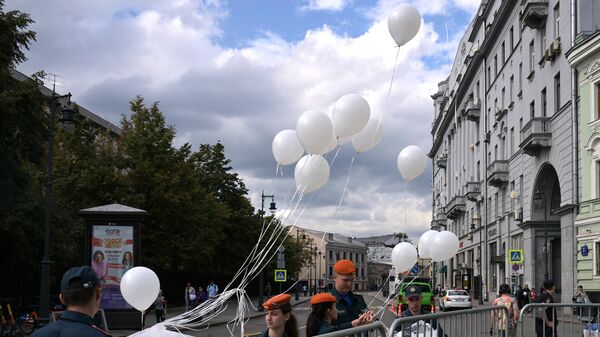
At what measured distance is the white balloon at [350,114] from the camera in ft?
33.6

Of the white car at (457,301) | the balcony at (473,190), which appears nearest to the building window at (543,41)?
the white car at (457,301)

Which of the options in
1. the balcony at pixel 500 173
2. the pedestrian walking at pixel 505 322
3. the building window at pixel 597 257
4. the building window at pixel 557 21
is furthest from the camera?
the balcony at pixel 500 173

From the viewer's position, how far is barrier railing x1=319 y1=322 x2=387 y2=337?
5.39 metres

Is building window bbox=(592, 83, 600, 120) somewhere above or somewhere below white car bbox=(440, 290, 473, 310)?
above

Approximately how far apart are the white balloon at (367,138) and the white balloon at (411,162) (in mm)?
469

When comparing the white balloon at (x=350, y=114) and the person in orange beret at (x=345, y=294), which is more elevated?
the white balloon at (x=350, y=114)

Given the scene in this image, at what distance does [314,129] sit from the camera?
33.7 ft

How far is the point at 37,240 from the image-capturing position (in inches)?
1255

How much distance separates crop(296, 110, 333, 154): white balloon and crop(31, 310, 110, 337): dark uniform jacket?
652cm

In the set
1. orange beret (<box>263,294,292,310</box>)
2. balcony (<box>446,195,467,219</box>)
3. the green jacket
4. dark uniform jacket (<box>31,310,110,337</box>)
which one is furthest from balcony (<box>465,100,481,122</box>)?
dark uniform jacket (<box>31,310,110,337</box>)

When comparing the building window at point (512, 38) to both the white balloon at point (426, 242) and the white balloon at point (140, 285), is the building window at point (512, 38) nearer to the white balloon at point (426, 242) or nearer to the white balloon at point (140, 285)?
the white balloon at point (426, 242)

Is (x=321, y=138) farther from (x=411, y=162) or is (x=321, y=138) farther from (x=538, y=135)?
(x=538, y=135)

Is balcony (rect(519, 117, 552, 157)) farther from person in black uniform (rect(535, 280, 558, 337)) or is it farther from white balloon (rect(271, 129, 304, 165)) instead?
white balloon (rect(271, 129, 304, 165))

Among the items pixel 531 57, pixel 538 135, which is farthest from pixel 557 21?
pixel 531 57
